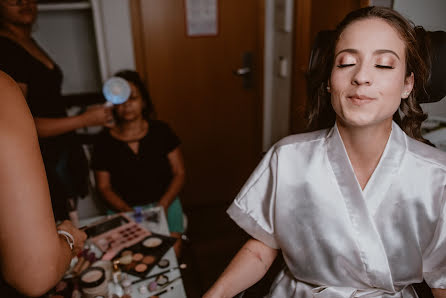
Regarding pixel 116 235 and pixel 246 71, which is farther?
pixel 246 71

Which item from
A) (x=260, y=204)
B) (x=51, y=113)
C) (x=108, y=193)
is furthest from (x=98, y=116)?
(x=260, y=204)

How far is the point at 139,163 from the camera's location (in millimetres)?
1859

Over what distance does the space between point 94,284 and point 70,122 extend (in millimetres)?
860

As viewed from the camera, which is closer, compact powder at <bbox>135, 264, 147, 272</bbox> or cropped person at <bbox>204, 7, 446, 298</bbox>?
cropped person at <bbox>204, 7, 446, 298</bbox>

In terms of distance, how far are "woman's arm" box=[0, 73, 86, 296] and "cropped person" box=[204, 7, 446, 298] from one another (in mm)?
460

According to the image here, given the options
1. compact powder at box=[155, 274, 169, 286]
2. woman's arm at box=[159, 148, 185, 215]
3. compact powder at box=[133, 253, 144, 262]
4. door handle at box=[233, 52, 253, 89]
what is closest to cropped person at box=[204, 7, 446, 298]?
compact powder at box=[155, 274, 169, 286]

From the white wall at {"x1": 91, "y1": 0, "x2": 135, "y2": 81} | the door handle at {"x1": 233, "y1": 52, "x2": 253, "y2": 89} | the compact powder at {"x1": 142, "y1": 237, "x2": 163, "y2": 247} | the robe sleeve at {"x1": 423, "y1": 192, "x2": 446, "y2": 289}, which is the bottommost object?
the compact powder at {"x1": 142, "y1": 237, "x2": 163, "y2": 247}

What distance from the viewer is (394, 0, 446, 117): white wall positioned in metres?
0.97

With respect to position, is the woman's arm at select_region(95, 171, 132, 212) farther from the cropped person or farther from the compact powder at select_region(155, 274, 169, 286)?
the cropped person

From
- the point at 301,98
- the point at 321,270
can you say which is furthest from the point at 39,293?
the point at 301,98

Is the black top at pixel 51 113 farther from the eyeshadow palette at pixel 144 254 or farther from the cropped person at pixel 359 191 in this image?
the cropped person at pixel 359 191

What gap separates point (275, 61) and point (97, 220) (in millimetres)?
1721

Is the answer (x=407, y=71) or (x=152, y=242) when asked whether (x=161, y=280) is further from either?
(x=407, y=71)

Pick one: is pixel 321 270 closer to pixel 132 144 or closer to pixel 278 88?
pixel 132 144
